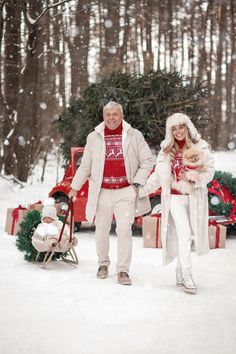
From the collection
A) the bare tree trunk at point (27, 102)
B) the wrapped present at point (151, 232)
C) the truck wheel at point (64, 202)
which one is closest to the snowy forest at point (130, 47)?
the bare tree trunk at point (27, 102)

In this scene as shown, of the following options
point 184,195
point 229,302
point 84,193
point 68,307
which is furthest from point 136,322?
point 84,193

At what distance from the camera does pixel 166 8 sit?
96.1 ft

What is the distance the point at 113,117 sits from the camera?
19.6ft

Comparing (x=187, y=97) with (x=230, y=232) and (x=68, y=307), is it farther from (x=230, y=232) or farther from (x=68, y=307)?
(x=68, y=307)

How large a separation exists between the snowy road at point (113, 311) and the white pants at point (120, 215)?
298 millimetres

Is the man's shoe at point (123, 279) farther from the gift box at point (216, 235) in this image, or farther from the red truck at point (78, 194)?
the red truck at point (78, 194)

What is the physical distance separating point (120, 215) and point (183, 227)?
830 mm

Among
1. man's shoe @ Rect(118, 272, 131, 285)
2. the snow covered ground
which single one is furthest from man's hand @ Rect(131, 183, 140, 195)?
the snow covered ground

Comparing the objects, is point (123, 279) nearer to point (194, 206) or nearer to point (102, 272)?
point (102, 272)

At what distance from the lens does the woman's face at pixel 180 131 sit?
5.65 meters

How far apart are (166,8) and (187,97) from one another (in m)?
19.6

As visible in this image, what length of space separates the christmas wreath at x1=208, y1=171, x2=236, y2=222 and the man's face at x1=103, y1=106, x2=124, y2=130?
351 cm

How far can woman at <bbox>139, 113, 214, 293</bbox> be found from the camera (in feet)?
18.3

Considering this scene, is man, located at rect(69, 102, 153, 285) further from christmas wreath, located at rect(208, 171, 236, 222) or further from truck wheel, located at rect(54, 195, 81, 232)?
truck wheel, located at rect(54, 195, 81, 232)
